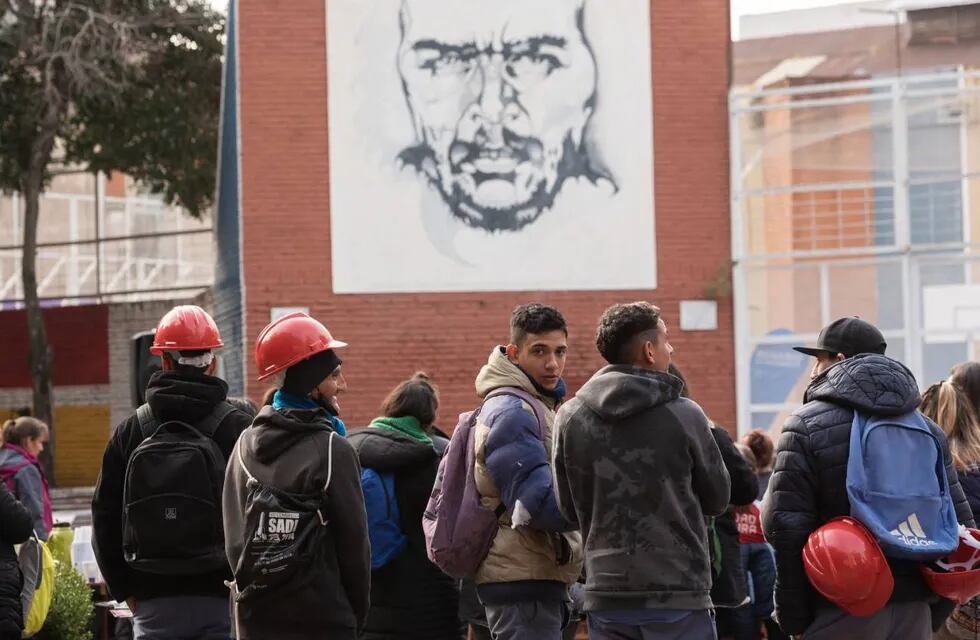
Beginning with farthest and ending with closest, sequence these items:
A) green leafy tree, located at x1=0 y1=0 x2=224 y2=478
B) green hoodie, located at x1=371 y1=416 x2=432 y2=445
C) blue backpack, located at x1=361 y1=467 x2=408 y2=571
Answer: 1. green leafy tree, located at x1=0 y1=0 x2=224 y2=478
2. green hoodie, located at x1=371 y1=416 x2=432 y2=445
3. blue backpack, located at x1=361 y1=467 x2=408 y2=571

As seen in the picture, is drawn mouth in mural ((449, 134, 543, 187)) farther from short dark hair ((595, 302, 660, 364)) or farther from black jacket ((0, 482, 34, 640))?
short dark hair ((595, 302, 660, 364))

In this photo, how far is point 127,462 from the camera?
5945 mm

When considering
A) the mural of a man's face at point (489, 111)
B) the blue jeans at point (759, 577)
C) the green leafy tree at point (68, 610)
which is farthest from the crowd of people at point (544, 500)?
the mural of a man's face at point (489, 111)

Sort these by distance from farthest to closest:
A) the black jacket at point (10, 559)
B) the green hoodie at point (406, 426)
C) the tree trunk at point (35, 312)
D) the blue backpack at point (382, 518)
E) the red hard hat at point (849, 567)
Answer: the tree trunk at point (35, 312) → the green hoodie at point (406, 426) → the blue backpack at point (382, 518) → the black jacket at point (10, 559) → the red hard hat at point (849, 567)

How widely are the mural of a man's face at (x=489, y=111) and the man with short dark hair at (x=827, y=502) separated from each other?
12.1 metres

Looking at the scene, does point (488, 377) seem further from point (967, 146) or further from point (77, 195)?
point (77, 195)

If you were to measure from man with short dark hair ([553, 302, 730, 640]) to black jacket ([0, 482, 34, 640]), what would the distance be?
3.01 meters

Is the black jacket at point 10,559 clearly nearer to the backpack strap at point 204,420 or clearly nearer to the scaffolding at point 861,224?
the backpack strap at point 204,420

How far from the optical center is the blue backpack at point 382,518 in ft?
24.2

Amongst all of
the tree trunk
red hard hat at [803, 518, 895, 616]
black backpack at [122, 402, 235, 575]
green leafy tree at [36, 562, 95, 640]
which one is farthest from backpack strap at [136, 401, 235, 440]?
the tree trunk

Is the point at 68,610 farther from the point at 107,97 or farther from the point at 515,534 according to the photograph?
the point at 107,97

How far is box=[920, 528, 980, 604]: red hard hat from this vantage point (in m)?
5.70

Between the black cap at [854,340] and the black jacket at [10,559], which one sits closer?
the black cap at [854,340]

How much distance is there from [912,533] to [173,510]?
2.69 m
